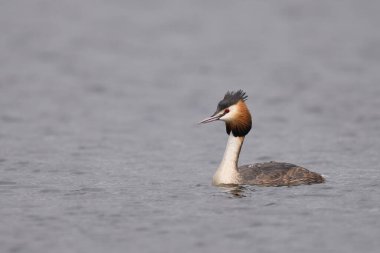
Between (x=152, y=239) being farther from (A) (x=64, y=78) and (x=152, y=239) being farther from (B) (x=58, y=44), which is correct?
(B) (x=58, y=44)

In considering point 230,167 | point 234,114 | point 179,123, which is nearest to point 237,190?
point 230,167

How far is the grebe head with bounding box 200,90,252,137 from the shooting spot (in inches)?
699

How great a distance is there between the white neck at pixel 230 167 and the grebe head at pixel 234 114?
0.16 meters

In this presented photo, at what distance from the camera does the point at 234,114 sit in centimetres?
1792

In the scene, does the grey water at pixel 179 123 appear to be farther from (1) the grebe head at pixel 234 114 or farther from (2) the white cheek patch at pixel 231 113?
(2) the white cheek patch at pixel 231 113

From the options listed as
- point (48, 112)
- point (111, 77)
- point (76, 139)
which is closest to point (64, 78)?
point (111, 77)

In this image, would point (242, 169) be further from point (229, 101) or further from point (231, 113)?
point (229, 101)

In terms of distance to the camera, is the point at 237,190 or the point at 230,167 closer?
the point at 237,190

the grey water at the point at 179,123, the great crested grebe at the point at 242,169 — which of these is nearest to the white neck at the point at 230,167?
the great crested grebe at the point at 242,169

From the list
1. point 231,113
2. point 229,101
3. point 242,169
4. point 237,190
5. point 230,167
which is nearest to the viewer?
point 237,190

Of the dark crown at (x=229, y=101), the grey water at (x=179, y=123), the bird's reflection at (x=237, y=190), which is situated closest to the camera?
the grey water at (x=179, y=123)

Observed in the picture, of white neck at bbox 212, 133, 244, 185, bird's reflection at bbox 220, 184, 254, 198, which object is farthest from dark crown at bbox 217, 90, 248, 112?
bird's reflection at bbox 220, 184, 254, 198

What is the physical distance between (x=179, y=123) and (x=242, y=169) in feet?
24.0

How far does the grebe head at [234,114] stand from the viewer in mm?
17766
